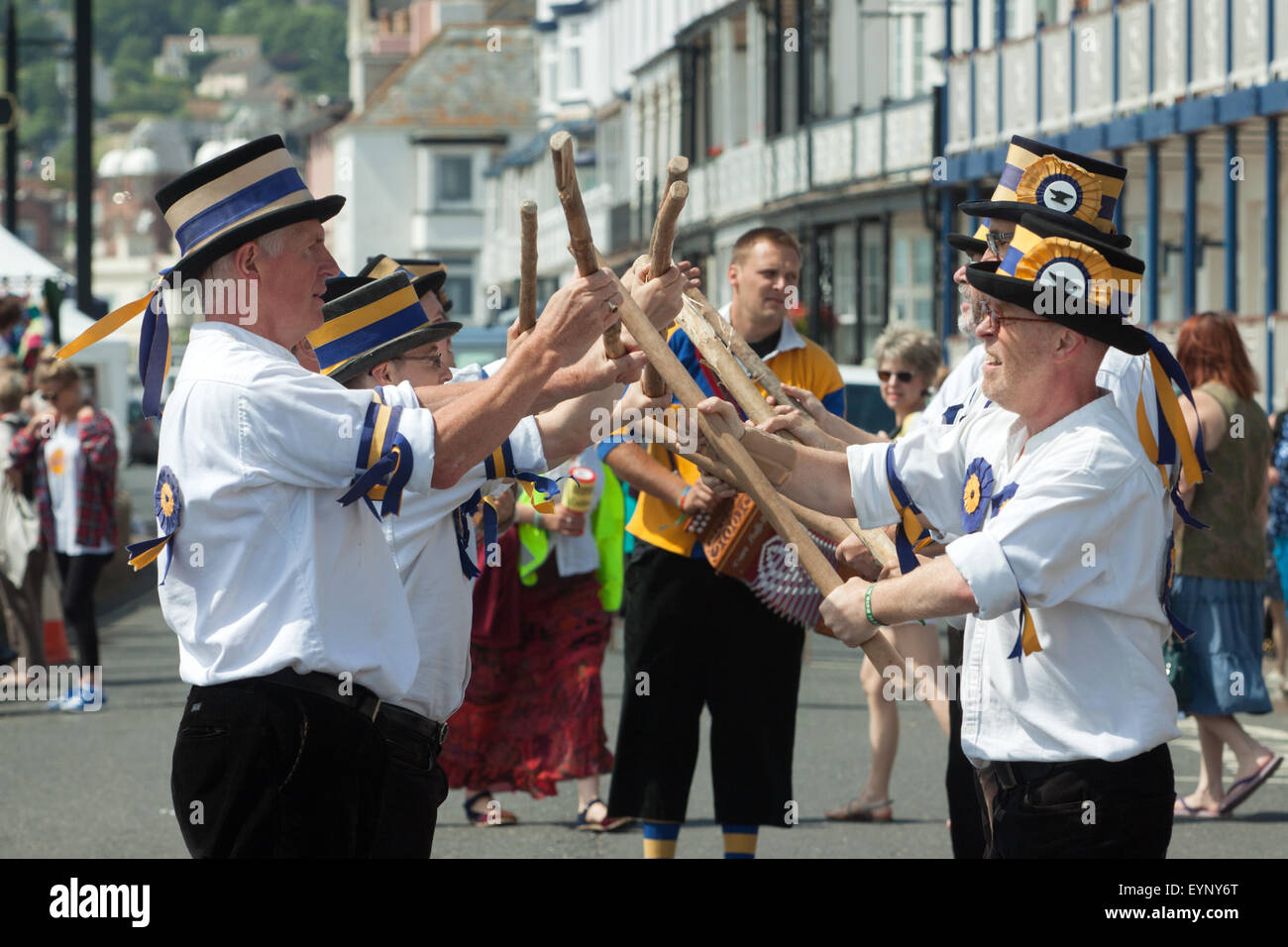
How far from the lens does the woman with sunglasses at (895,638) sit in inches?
335

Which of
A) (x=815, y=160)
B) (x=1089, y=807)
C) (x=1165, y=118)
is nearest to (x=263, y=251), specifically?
(x=1089, y=807)

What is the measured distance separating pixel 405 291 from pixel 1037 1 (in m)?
20.7

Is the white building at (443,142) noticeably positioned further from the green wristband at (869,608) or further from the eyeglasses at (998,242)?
the green wristband at (869,608)

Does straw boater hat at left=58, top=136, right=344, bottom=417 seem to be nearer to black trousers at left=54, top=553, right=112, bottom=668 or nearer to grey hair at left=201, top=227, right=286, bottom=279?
grey hair at left=201, top=227, right=286, bottom=279

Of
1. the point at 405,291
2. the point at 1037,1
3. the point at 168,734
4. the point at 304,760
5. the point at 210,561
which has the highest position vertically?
the point at 1037,1

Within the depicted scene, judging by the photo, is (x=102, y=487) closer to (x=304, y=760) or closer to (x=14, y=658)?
(x=14, y=658)

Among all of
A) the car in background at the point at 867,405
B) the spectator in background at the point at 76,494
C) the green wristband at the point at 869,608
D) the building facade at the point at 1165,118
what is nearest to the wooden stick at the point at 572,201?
the green wristband at the point at 869,608

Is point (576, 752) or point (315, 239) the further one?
point (576, 752)

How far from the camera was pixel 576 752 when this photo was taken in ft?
27.9

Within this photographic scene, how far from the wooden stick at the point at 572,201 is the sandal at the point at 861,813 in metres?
4.48

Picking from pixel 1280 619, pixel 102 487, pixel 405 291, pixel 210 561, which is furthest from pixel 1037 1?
pixel 210 561

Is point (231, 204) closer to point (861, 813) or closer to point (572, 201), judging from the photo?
point (572, 201)

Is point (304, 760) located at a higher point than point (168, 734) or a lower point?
higher
